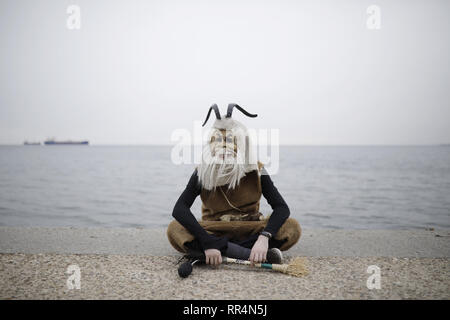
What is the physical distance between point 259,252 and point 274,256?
0.23 meters

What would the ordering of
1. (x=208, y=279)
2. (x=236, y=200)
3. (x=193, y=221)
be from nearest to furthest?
1. (x=208, y=279)
2. (x=193, y=221)
3. (x=236, y=200)

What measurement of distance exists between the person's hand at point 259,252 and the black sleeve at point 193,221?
33 cm

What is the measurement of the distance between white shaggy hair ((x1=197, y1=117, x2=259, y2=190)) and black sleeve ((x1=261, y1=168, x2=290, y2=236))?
0.24 meters

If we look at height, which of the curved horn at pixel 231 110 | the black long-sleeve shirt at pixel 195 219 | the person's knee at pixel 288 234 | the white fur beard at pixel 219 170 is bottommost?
the person's knee at pixel 288 234

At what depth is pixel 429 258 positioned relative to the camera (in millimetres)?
3557

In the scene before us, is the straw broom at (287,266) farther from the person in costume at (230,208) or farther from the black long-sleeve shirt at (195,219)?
the black long-sleeve shirt at (195,219)

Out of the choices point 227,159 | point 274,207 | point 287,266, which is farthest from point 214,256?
point 227,159

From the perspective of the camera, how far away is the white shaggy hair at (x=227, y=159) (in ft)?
10.8

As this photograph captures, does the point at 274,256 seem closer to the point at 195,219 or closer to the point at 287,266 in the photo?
the point at 287,266

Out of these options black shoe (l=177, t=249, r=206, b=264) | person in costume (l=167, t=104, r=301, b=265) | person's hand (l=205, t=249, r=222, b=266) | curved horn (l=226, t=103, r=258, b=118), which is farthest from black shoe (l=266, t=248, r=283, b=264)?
curved horn (l=226, t=103, r=258, b=118)

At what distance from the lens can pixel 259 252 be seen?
3160 millimetres

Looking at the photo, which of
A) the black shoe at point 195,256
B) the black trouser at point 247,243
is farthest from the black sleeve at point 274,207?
the black shoe at point 195,256

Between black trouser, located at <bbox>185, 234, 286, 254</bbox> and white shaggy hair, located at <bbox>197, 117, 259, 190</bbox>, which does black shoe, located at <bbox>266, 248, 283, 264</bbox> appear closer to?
black trouser, located at <bbox>185, 234, 286, 254</bbox>
